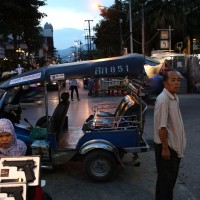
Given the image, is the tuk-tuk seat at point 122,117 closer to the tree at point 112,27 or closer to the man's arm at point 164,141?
the man's arm at point 164,141

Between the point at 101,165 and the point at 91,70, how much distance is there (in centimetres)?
149

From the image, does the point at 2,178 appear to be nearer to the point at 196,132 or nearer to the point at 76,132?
the point at 76,132

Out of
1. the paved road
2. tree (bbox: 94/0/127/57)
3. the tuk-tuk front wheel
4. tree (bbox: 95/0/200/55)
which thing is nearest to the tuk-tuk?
the tuk-tuk front wheel

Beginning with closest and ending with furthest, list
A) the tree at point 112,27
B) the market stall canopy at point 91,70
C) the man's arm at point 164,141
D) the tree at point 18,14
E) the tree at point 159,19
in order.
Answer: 1. the man's arm at point 164,141
2. the market stall canopy at point 91,70
3. the tree at point 18,14
4. the tree at point 159,19
5. the tree at point 112,27

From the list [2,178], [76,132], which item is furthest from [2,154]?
[76,132]

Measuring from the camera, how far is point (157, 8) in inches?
1914

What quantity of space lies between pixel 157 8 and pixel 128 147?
43.7m

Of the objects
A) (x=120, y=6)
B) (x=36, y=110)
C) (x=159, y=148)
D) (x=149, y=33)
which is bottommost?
(x=36, y=110)

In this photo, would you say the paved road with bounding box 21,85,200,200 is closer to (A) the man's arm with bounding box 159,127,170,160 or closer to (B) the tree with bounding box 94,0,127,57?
(A) the man's arm with bounding box 159,127,170,160

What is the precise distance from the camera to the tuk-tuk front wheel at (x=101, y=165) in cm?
670

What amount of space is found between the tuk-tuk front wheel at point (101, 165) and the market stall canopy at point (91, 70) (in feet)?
4.04

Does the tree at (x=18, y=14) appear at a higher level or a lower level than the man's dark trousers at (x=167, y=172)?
higher

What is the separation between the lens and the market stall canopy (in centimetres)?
667

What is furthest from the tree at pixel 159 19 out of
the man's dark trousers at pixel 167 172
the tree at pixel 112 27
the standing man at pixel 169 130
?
the man's dark trousers at pixel 167 172
